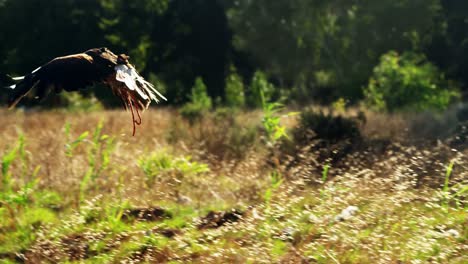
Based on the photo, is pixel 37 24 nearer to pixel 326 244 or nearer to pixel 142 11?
pixel 142 11

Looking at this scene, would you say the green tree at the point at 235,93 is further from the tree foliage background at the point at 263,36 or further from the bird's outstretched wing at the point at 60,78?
the bird's outstretched wing at the point at 60,78

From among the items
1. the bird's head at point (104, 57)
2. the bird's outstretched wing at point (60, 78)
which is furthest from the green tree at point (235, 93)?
the bird's outstretched wing at point (60, 78)

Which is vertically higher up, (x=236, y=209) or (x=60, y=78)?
(x=60, y=78)

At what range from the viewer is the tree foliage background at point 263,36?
2361cm

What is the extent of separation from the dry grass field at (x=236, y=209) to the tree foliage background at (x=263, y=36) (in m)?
13.6

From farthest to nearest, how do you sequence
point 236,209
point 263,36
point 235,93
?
point 263,36
point 235,93
point 236,209

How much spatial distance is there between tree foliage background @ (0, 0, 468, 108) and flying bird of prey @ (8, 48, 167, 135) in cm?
1658

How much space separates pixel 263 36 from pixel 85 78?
2439 cm

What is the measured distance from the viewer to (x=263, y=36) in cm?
2764

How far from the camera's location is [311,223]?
16.4ft

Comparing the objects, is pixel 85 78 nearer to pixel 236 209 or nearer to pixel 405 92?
pixel 236 209

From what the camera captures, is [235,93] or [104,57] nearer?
[104,57]

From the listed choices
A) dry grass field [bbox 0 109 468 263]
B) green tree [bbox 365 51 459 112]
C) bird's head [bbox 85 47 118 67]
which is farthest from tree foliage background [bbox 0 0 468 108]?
bird's head [bbox 85 47 118 67]

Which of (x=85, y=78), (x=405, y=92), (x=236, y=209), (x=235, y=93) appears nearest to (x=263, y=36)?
(x=235, y=93)
